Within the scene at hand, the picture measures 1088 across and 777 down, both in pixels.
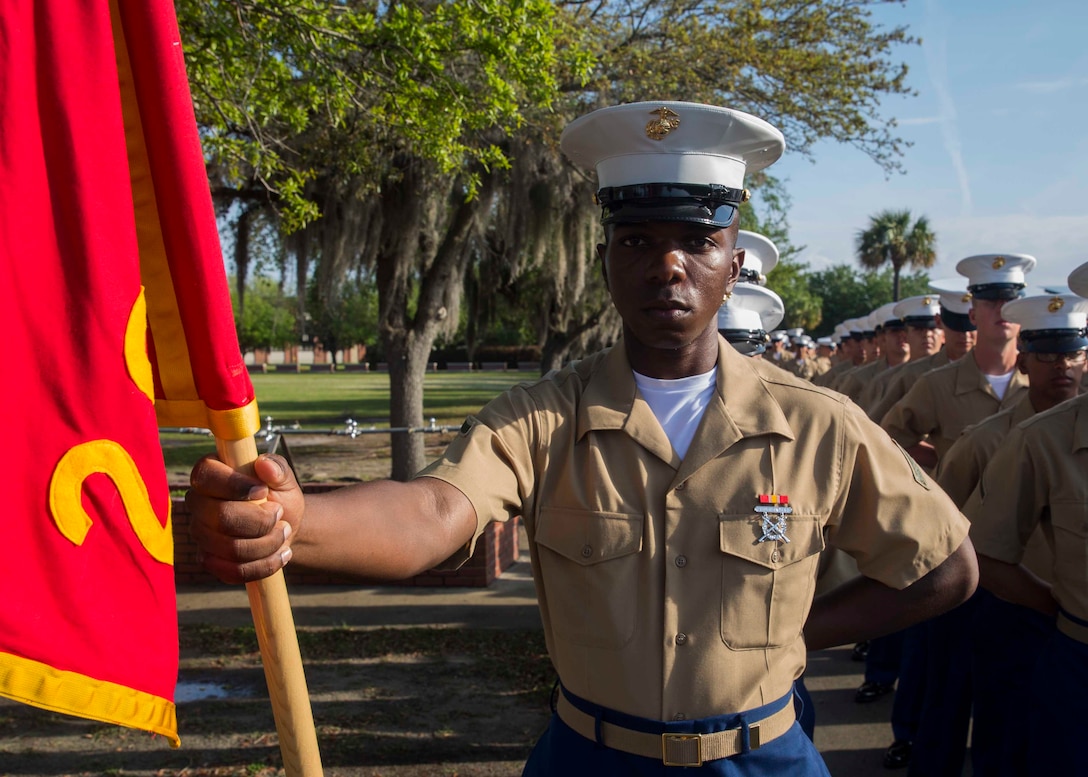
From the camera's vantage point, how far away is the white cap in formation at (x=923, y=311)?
27.3ft

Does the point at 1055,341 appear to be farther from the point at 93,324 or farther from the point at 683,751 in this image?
the point at 93,324

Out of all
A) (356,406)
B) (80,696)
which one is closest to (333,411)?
(356,406)

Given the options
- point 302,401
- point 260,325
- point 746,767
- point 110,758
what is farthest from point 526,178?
point 260,325

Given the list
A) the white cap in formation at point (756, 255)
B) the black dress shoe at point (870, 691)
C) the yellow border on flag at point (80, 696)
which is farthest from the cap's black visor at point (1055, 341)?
the yellow border on flag at point (80, 696)

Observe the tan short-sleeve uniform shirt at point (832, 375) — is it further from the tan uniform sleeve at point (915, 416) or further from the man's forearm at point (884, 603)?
the man's forearm at point (884, 603)

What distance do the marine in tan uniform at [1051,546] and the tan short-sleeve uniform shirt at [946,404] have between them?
7.28 feet

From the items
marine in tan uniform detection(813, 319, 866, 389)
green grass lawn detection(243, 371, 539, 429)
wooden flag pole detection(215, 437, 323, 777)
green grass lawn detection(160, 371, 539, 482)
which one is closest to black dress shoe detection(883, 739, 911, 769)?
wooden flag pole detection(215, 437, 323, 777)

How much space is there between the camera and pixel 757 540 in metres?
2.11

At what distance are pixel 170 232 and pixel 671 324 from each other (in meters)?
1.06

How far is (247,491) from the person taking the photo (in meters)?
1.45

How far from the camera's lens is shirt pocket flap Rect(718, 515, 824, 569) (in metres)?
2.11

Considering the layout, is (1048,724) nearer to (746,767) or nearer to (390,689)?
(746,767)

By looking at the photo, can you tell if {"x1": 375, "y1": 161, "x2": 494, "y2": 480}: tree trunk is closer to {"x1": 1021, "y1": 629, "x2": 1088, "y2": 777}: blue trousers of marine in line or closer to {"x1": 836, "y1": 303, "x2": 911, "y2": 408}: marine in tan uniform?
{"x1": 836, "y1": 303, "x2": 911, "y2": 408}: marine in tan uniform

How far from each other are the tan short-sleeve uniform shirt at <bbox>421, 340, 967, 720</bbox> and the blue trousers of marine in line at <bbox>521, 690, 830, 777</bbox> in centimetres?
3
